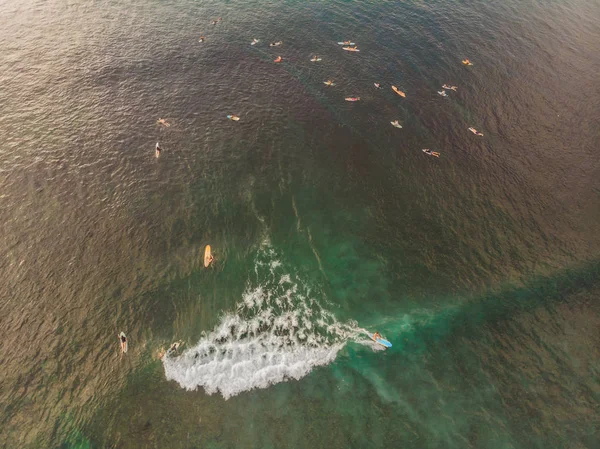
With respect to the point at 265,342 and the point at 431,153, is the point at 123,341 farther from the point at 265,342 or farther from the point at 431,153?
the point at 431,153

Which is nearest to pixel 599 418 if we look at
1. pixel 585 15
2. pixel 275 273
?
pixel 275 273

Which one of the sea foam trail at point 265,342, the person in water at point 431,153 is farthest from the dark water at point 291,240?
the person in water at point 431,153

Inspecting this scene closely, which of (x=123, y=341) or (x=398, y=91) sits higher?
(x=398, y=91)

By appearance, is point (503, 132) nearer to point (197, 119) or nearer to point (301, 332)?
point (301, 332)

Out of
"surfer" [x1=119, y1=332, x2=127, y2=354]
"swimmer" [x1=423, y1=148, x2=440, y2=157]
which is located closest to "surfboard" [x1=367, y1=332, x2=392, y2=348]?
"surfer" [x1=119, y1=332, x2=127, y2=354]

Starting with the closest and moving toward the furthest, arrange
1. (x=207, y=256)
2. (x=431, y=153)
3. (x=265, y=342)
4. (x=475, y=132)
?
(x=265, y=342), (x=207, y=256), (x=431, y=153), (x=475, y=132)

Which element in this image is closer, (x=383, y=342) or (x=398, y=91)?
(x=383, y=342)

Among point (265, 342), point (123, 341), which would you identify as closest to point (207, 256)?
→ point (123, 341)

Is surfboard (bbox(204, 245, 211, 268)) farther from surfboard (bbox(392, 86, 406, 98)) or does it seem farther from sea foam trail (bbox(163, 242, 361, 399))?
surfboard (bbox(392, 86, 406, 98))
